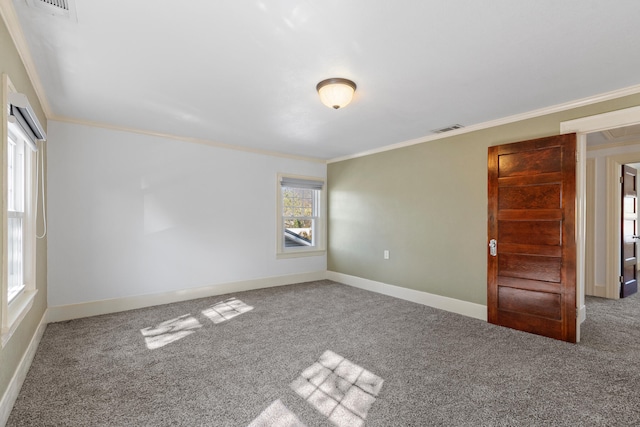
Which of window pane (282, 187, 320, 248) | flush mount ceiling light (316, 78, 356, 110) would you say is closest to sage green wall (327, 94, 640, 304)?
window pane (282, 187, 320, 248)

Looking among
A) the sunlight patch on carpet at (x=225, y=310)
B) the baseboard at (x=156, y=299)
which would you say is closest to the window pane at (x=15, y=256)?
the baseboard at (x=156, y=299)

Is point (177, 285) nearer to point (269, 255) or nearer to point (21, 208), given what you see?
point (269, 255)

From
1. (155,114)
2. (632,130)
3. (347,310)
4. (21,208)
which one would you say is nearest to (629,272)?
(632,130)

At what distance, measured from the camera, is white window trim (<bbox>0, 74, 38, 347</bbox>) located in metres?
1.84

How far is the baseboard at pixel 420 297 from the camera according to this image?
151 inches

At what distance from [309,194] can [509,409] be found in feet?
15.2

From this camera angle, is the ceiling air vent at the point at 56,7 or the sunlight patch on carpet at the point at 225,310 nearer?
the ceiling air vent at the point at 56,7

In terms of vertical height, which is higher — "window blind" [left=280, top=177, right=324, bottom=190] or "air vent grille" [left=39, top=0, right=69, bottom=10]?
"air vent grille" [left=39, top=0, right=69, bottom=10]

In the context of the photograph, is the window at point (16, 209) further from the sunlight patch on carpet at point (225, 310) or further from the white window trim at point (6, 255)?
the sunlight patch on carpet at point (225, 310)

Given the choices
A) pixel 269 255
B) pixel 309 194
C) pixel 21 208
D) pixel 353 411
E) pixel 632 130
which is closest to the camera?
pixel 353 411

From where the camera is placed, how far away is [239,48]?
216 centimetres

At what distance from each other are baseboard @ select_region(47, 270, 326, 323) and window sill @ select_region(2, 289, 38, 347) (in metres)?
0.97

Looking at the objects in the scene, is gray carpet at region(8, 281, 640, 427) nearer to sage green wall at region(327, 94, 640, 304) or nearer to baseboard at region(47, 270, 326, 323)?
baseboard at region(47, 270, 326, 323)

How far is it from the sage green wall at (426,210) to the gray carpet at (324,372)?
0.76 metres
